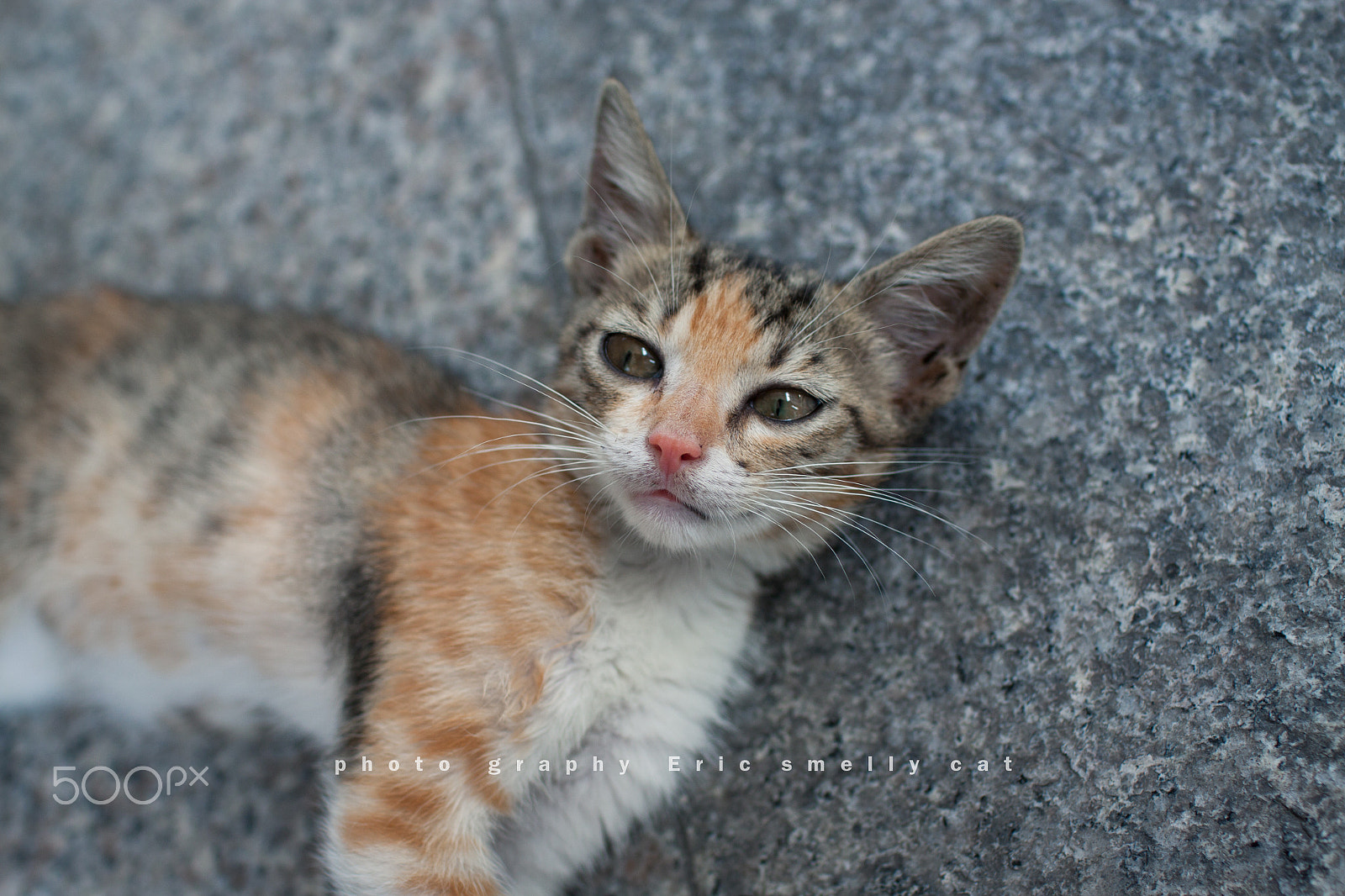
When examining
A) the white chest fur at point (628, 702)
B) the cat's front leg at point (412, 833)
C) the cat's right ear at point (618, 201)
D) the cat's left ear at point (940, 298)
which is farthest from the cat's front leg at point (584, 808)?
the cat's right ear at point (618, 201)

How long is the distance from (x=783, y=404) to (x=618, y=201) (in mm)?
632

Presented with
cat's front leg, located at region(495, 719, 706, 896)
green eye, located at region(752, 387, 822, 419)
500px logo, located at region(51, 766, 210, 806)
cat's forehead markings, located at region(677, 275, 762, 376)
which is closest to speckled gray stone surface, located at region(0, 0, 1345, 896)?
500px logo, located at region(51, 766, 210, 806)

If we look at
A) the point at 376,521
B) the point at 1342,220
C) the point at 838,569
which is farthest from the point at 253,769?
the point at 1342,220

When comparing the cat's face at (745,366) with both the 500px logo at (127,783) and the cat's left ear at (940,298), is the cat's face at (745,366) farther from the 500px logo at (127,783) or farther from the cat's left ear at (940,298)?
the 500px logo at (127,783)

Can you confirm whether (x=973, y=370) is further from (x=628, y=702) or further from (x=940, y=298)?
(x=628, y=702)

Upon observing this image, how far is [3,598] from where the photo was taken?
2.08 meters

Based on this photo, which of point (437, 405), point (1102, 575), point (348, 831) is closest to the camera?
point (348, 831)

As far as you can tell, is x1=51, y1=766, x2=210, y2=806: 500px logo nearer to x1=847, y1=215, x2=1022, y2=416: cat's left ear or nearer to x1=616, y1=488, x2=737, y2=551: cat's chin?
x1=616, y1=488, x2=737, y2=551: cat's chin

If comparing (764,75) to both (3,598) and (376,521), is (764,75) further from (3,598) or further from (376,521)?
(3,598)

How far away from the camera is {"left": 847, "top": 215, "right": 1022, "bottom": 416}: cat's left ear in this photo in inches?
60.6

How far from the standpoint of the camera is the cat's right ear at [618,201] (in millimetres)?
1720

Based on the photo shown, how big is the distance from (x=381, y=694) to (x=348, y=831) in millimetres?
252

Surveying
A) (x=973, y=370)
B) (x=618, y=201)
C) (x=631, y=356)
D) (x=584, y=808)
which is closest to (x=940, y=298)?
(x=973, y=370)

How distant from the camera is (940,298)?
1.66 metres
